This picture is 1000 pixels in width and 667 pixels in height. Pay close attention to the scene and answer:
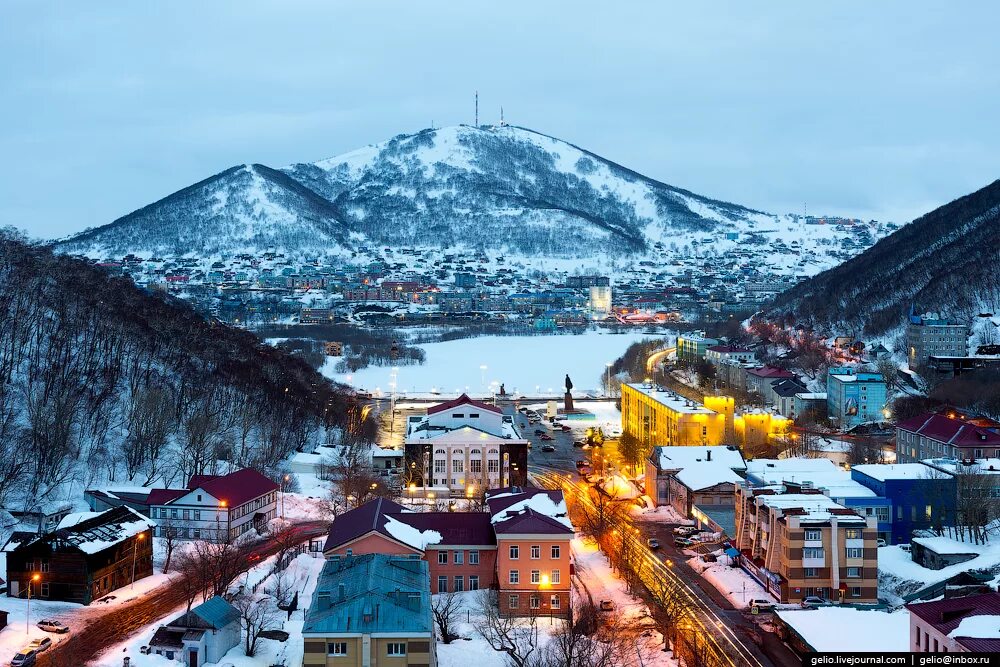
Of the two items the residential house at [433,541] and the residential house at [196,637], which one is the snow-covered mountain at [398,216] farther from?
the residential house at [196,637]

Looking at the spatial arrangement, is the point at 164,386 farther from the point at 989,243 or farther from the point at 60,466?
the point at 989,243

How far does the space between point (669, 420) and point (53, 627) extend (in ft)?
69.1

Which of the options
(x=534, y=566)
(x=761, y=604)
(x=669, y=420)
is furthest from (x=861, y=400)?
(x=534, y=566)

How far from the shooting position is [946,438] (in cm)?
2770

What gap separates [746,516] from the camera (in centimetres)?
2095

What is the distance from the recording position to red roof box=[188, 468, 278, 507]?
900 inches

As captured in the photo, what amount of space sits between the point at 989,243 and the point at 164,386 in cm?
4999

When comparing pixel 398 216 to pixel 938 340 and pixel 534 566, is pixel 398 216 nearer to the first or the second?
pixel 938 340

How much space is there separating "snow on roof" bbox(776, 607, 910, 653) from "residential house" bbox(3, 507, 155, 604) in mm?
12227

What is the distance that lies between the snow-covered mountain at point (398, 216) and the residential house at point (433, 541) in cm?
13857

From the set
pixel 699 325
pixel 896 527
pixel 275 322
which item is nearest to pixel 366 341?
pixel 275 322

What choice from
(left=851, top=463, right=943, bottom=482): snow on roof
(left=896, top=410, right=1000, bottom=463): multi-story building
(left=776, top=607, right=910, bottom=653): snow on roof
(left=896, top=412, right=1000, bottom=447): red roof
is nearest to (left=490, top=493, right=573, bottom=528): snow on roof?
(left=776, top=607, right=910, bottom=653): snow on roof

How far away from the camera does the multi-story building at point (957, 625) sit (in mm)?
12367

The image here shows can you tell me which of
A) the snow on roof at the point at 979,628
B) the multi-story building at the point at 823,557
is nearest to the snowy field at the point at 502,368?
the multi-story building at the point at 823,557
